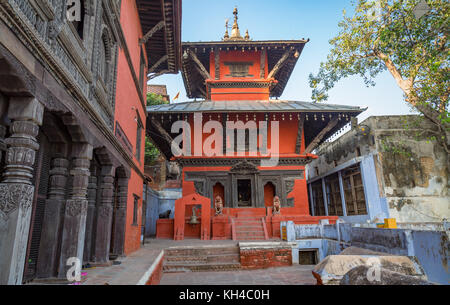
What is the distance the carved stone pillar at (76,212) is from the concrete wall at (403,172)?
12.2m

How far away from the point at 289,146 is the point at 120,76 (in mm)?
10089

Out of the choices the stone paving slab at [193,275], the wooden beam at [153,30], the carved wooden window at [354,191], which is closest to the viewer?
the stone paving slab at [193,275]

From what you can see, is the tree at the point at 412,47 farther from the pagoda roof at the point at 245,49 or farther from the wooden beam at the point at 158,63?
the wooden beam at the point at 158,63

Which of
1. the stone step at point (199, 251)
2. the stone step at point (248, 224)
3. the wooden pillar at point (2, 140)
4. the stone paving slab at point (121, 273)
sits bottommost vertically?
the stone step at point (199, 251)

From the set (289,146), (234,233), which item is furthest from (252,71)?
(234,233)

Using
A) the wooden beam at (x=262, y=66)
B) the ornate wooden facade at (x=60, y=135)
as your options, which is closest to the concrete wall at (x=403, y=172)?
the wooden beam at (x=262, y=66)

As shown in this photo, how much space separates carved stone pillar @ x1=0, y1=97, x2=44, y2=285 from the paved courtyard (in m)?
4.65

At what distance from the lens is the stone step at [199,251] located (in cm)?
835

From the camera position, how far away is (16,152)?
2.84 meters

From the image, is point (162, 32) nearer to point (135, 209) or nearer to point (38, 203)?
point (135, 209)

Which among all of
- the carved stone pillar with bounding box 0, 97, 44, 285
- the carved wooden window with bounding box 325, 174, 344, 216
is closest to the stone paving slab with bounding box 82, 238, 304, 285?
the carved stone pillar with bounding box 0, 97, 44, 285

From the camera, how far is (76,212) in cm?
436

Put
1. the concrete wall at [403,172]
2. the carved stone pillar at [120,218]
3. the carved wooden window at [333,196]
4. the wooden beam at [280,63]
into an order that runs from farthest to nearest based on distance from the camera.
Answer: the carved wooden window at [333,196], the wooden beam at [280,63], the concrete wall at [403,172], the carved stone pillar at [120,218]
